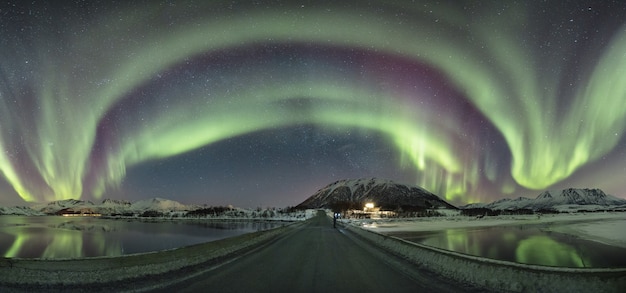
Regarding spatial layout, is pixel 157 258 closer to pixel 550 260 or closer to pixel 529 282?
pixel 529 282

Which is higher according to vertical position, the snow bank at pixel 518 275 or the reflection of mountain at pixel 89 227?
the snow bank at pixel 518 275

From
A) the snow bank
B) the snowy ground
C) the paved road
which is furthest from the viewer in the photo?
the snowy ground

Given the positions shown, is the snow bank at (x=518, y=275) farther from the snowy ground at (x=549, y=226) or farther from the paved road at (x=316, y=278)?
the snowy ground at (x=549, y=226)

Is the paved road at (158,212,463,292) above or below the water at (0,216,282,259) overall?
above

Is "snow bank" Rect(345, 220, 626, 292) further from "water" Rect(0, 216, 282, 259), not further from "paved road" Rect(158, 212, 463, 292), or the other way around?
"water" Rect(0, 216, 282, 259)

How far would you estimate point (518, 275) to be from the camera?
941 centimetres

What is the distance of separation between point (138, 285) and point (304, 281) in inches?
194


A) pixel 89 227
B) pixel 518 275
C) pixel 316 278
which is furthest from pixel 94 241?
pixel 518 275

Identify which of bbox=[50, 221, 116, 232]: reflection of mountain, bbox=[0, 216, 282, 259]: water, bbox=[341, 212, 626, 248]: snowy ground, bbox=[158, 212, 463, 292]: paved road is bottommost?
bbox=[50, 221, 116, 232]: reflection of mountain

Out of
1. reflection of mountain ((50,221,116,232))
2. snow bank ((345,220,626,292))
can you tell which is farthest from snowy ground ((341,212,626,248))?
reflection of mountain ((50,221,116,232))

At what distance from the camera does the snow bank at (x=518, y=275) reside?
7691 millimetres

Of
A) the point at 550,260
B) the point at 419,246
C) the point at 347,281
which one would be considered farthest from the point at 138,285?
the point at 550,260

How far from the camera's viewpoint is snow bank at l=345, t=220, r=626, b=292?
303 inches

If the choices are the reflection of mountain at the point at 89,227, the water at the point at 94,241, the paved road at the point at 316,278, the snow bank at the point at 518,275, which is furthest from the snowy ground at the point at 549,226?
the reflection of mountain at the point at 89,227
